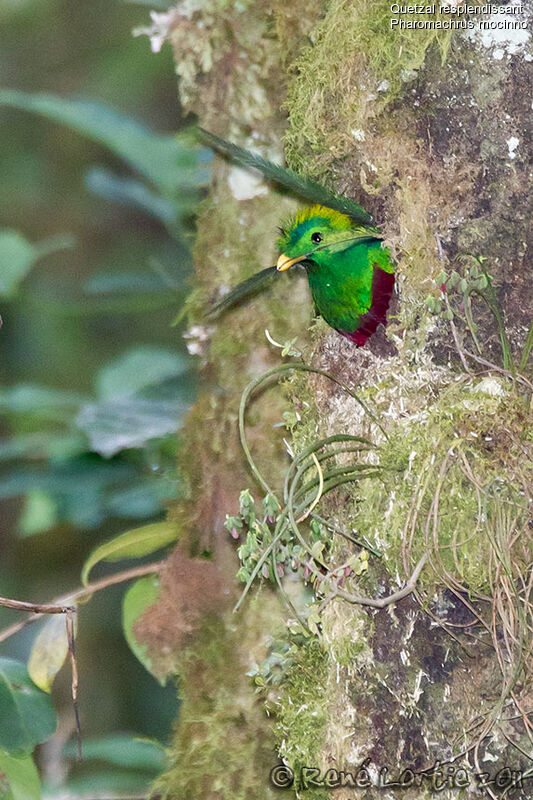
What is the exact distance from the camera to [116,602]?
5.79 feet

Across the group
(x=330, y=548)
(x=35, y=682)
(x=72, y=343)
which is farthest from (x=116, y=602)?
(x=330, y=548)

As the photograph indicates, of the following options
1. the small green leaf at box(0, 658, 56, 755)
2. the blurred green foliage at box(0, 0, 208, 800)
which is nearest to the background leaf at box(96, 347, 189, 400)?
the blurred green foliage at box(0, 0, 208, 800)

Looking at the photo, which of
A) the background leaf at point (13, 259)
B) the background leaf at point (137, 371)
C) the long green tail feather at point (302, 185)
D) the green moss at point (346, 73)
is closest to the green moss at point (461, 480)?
the long green tail feather at point (302, 185)

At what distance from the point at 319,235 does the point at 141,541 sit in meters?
0.67

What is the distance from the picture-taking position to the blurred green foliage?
1.55m

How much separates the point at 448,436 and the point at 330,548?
0.26 metres

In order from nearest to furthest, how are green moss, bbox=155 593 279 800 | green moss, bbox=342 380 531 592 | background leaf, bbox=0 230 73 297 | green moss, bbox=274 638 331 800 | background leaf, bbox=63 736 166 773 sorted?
green moss, bbox=342 380 531 592, green moss, bbox=274 638 331 800, green moss, bbox=155 593 279 800, background leaf, bbox=63 736 166 773, background leaf, bbox=0 230 73 297

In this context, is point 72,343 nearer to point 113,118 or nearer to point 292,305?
point 113,118

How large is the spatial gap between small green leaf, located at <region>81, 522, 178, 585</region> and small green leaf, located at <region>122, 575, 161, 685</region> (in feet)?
0.18

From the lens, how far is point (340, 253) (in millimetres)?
1060

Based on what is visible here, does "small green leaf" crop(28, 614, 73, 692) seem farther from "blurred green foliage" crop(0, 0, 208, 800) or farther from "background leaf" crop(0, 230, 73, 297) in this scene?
"background leaf" crop(0, 230, 73, 297)

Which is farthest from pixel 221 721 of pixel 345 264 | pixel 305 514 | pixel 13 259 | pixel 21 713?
pixel 13 259

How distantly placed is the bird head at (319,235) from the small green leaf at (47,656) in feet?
2.62

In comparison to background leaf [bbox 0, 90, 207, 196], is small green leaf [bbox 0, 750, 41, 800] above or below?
below
